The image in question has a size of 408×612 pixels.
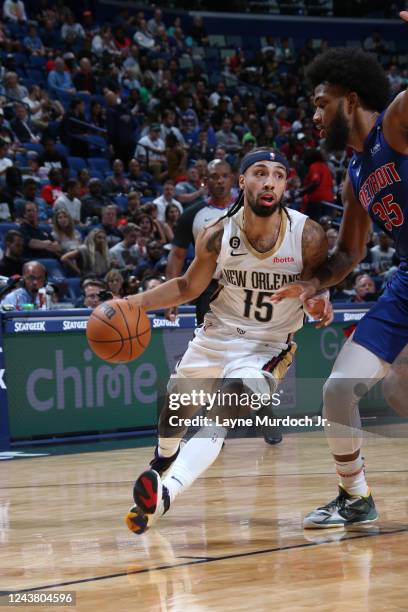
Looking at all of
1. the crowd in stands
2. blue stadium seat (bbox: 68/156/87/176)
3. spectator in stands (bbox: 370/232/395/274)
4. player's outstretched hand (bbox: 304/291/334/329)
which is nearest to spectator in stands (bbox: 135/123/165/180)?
the crowd in stands

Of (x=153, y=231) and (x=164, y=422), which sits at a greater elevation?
(x=164, y=422)

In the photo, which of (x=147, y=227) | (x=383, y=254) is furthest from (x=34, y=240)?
(x=383, y=254)

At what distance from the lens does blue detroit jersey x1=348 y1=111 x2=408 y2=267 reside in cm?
488

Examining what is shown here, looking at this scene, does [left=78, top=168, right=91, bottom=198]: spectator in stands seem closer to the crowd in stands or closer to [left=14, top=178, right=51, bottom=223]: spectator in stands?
the crowd in stands

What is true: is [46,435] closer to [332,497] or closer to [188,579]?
[332,497]

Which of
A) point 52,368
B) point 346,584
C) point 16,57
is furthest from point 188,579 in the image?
point 16,57

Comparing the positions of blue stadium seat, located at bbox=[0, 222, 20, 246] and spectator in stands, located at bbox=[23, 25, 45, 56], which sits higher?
spectator in stands, located at bbox=[23, 25, 45, 56]

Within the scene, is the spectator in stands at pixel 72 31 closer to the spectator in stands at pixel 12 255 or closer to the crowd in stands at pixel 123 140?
the crowd in stands at pixel 123 140

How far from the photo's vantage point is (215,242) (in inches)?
223

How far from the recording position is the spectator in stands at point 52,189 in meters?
14.1

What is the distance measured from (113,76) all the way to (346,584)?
1554 cm

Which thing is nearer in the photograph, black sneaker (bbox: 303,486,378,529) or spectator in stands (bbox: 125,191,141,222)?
black sneaker (bbox: 303,486,378,529)

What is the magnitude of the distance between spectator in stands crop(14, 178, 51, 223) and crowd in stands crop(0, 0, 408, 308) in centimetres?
2

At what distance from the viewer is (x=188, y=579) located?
4207mm
